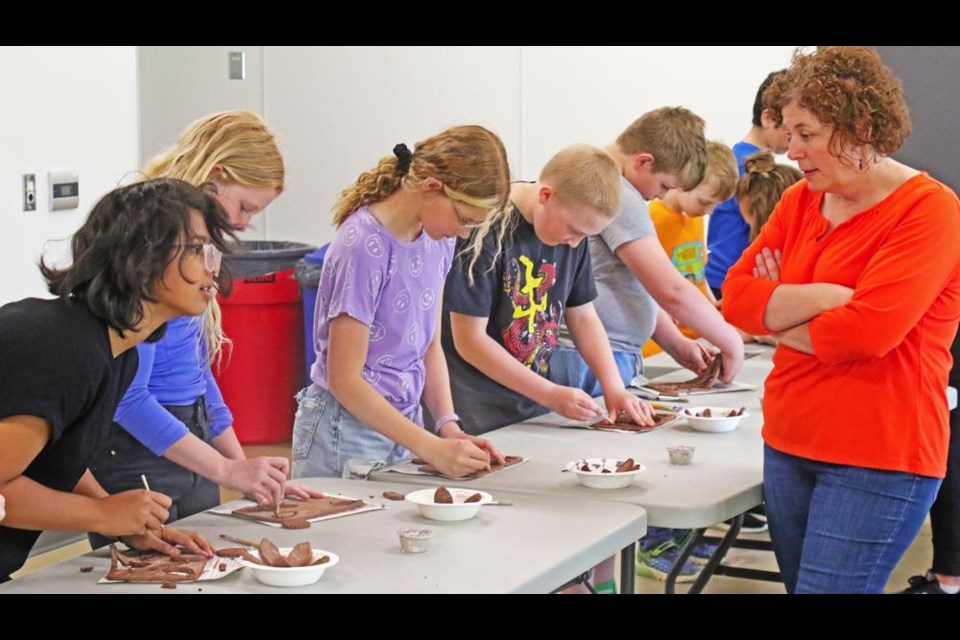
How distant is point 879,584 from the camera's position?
2.40 metres

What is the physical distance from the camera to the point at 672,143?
364cm

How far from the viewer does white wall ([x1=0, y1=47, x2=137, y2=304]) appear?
13.3ft

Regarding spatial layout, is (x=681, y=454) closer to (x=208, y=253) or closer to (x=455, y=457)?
(x=455, y=457)

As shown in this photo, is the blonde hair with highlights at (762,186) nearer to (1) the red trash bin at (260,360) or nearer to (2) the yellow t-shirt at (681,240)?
(2) the yellow t-shirt at (681,240)

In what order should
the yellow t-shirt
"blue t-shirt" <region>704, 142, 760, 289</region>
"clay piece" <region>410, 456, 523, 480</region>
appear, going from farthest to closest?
1. "blue t-shirt" <region>704, 142, 760, 289</region>
2. the yellow t-shirt
3. "clay piece" <region>410, 456, 523, 480</region>

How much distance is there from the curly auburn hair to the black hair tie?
0.85m

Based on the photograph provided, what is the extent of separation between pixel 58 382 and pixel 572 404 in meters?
1.52

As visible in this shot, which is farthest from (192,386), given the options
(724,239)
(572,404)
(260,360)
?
(260,360)

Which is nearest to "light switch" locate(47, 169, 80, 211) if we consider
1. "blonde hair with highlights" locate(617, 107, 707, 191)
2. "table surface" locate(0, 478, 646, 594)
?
"blonde hair with highlights" locate(617, 107, 707, 191)

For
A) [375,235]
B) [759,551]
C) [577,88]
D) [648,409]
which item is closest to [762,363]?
[759,551]

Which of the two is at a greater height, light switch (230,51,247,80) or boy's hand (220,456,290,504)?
light switch (230,51,247,80)

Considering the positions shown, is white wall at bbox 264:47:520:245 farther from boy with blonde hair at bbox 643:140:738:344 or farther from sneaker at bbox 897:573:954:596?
sneaker at bbox 897:573:954:596

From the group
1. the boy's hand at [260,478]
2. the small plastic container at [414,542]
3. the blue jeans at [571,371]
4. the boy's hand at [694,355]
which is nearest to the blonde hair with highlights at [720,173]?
the boy's hand at [694,355]

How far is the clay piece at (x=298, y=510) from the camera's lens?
7.48 ft
